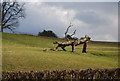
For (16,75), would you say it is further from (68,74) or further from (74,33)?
(74,33)

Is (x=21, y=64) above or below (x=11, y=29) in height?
below

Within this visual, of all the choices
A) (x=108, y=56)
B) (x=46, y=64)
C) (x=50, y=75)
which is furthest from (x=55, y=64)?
(x=108, y=56)

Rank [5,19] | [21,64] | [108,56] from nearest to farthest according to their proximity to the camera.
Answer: [21,64] < [108,56] < [5,19]

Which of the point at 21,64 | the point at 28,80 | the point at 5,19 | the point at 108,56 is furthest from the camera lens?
the point at 5,19

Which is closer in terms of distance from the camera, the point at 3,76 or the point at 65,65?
the point at 3,76

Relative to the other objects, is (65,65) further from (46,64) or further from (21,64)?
(21,64)

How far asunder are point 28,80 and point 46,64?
13.8ft

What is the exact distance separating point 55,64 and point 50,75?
4.27 m

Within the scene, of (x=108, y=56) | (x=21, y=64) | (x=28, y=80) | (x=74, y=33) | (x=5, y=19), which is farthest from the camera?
(x=5, y=19)

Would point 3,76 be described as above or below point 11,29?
below

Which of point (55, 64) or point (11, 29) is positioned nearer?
point (55, 64)

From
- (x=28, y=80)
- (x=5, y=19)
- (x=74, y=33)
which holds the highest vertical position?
(x=5, y=19)

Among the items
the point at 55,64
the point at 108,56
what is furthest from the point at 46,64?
the point at 108,56

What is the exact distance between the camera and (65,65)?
692 inches
